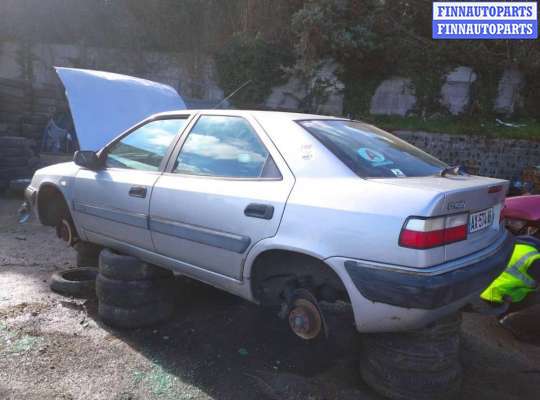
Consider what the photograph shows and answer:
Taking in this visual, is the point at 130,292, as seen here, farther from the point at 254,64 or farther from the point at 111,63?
the point at 111,63

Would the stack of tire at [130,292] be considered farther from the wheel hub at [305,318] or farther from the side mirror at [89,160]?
the wheel hub at [305,318]

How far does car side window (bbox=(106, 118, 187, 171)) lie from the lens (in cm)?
333

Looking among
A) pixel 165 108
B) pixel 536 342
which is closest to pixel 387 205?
pixel 536 342

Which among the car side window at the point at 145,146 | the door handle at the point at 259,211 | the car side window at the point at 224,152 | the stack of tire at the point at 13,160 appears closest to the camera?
the door handle at the point at 259,211

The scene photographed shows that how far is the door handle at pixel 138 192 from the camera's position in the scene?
10.4 ft

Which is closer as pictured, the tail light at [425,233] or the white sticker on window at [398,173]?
the tail light at [425,233]

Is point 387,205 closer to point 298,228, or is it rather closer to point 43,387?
point 298,228

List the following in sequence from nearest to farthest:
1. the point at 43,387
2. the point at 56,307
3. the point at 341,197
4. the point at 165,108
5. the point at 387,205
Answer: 1. the point at 387,205
2. the point at 341,197
3. the point at 43,387
4. the point at 56,307
5. the point at 165,108

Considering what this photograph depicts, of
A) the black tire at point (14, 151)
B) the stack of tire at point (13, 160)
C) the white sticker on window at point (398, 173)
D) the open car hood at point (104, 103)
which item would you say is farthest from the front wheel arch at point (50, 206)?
the black tire at point (14, 151)

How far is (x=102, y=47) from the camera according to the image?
1388cm

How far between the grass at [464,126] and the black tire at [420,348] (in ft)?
28.6

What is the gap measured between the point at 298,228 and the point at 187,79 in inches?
469

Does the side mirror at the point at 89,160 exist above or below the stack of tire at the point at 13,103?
below

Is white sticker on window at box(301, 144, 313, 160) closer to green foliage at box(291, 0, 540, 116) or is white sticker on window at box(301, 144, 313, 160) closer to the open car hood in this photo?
the open car hood
